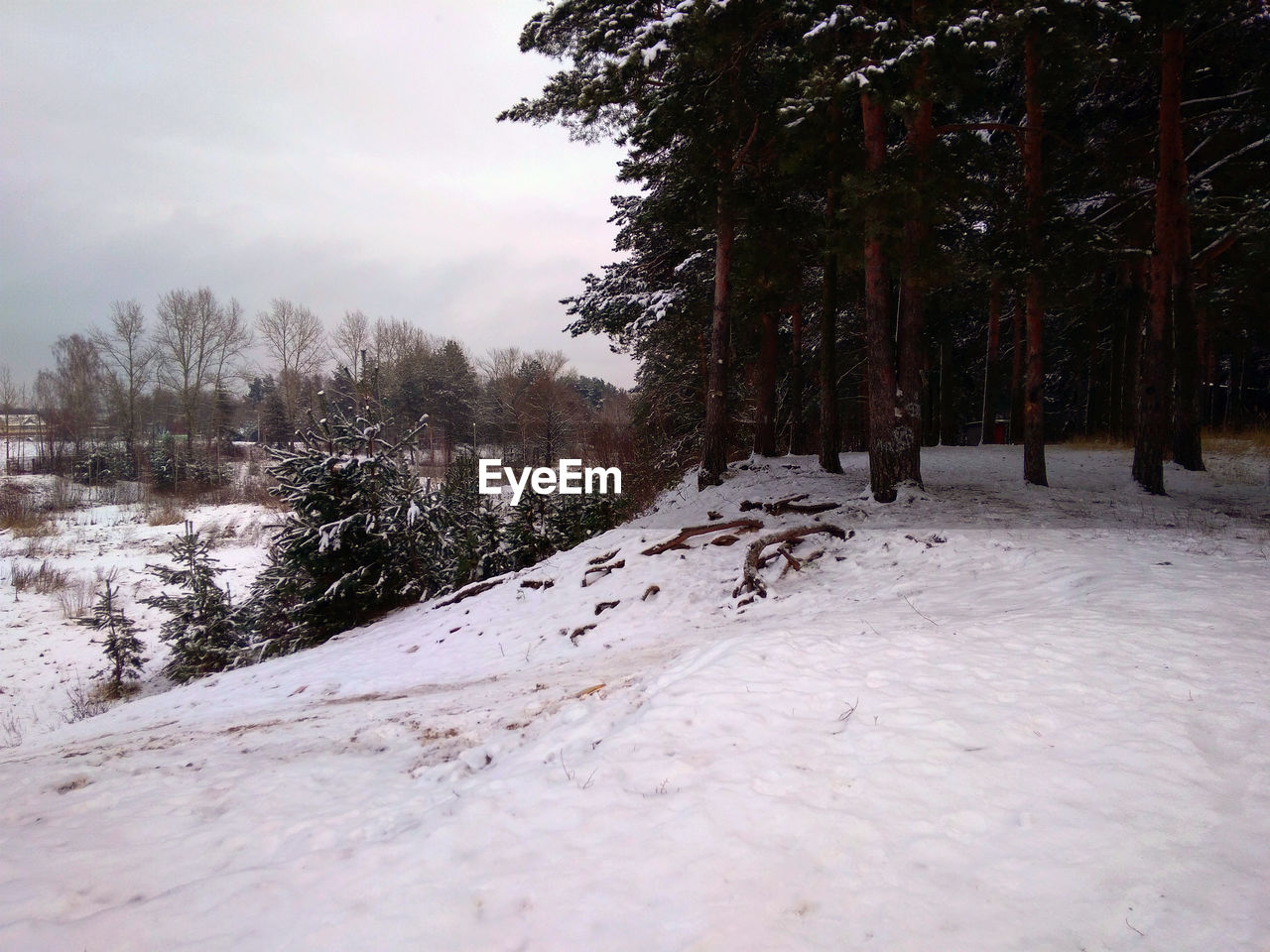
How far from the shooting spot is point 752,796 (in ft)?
9.62

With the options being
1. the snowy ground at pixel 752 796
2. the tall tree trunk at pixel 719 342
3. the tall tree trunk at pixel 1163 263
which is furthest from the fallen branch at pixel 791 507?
the tall tree trunk at pixel 1163 263

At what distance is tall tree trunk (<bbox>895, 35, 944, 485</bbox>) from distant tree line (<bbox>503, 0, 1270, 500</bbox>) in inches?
1.4

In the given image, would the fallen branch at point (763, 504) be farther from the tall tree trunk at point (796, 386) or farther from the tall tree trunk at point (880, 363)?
the tall tree trunk at point (796, 386)

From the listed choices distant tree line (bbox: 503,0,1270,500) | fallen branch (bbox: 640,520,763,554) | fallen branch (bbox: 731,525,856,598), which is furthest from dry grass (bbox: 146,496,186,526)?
fallen branch (bbox: 731,525,856,598)

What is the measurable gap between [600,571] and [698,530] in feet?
5.58

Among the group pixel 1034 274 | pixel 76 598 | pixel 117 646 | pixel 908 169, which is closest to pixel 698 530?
pixel 908 169

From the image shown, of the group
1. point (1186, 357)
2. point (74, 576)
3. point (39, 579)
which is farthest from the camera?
point (74, 576)

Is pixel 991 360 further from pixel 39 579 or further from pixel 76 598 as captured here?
pixel 39 579

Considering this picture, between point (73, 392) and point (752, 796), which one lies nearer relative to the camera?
point (752, 796)

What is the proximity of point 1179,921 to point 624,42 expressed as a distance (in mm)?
12797

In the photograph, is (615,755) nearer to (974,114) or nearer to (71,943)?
(71,943)

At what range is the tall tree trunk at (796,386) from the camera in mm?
16266

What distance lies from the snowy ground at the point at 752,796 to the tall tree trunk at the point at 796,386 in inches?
411

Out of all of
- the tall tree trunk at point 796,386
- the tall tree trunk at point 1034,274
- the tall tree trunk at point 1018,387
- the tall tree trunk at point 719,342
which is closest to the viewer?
the tall tree trunk at point 1034,274
